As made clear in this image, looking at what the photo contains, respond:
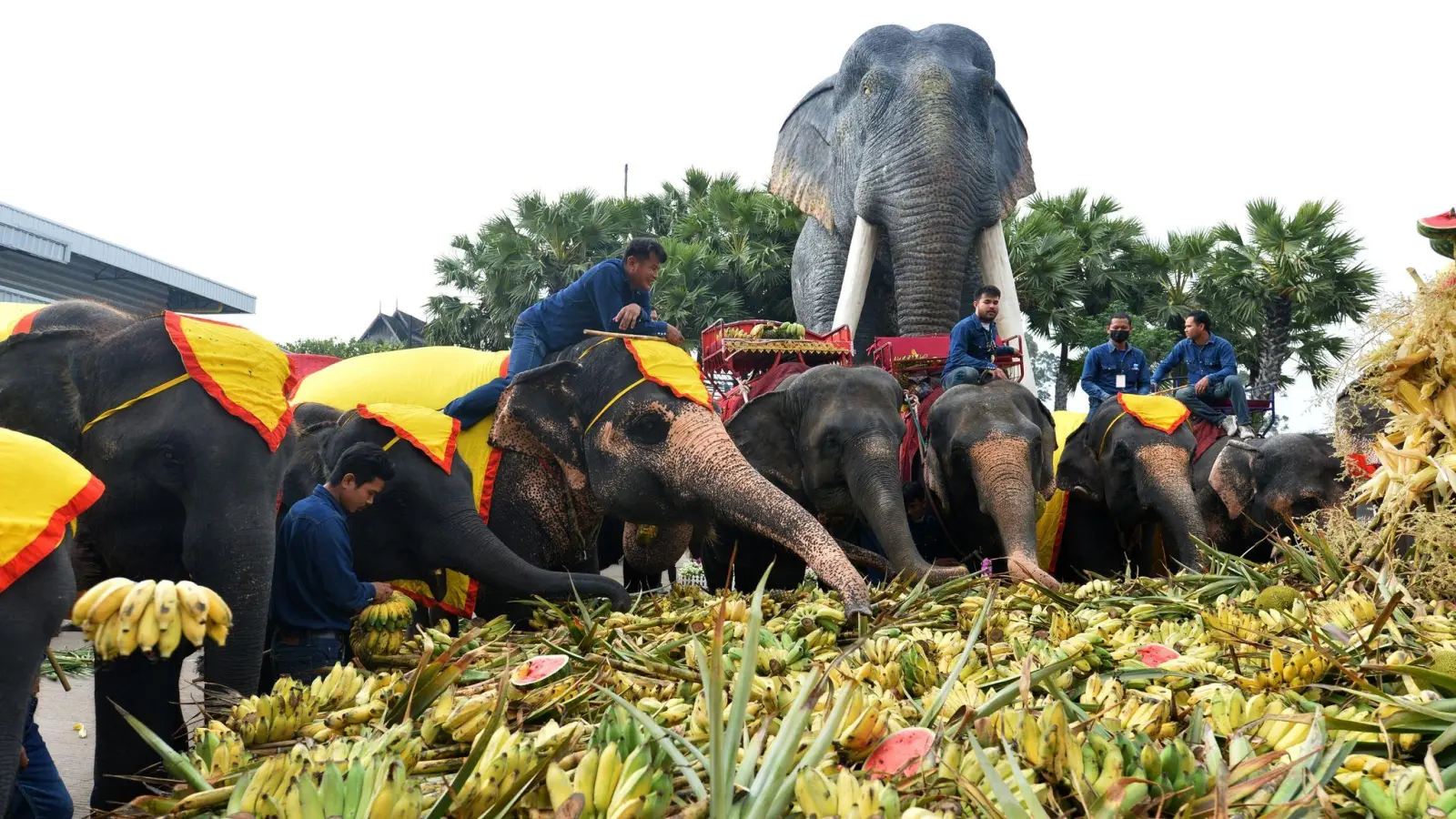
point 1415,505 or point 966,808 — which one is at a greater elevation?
point 1415,505

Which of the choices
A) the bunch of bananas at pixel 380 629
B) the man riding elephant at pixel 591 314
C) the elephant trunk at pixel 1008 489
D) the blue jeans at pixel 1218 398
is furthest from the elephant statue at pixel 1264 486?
the bunch of bananas at pixel 380 629

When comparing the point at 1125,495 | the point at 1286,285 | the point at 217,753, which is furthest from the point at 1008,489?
Result: the point at 1286,285

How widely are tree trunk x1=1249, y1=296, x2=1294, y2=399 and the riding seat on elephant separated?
21021 millimetres

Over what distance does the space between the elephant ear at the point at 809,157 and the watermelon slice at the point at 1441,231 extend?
10.3m

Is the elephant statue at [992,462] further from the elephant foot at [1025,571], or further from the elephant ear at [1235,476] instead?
the elephant ear at [1235,476]

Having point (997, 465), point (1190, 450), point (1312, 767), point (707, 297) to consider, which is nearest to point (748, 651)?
point (1312, 767)

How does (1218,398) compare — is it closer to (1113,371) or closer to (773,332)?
(1113,371)

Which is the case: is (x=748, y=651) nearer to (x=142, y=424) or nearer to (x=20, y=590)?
A: (x=20, y=590)

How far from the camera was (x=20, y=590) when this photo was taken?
9.29 ft

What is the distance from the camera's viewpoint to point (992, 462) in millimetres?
7504

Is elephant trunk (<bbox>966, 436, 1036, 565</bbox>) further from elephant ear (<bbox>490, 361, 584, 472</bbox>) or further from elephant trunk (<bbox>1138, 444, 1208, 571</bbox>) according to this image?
elephant ear (<bbox>490, 361, 584, 472</bbox>)

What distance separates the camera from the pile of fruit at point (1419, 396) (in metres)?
3.77

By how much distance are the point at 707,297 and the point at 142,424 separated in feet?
74.2

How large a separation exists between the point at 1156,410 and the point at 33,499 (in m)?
7.55
